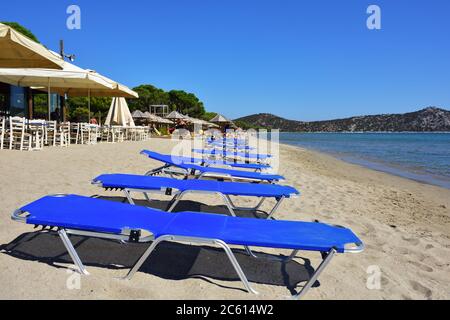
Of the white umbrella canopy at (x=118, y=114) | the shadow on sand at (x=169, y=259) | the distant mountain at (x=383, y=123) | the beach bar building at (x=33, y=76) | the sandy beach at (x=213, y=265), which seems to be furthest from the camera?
the distant mountain at (x=383, y=123)

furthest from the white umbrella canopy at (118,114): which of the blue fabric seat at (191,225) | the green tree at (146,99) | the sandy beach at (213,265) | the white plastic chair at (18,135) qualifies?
the green tree at (146,99)

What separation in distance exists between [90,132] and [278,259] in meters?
10.2

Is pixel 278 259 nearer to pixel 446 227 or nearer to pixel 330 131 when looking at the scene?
pixel 446 227

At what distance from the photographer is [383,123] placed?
438 ft

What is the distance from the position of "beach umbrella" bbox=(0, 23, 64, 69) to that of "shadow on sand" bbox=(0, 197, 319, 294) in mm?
3571

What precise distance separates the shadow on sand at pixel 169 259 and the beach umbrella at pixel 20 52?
11.7ft

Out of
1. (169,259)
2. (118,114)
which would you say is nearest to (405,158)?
(118,114)

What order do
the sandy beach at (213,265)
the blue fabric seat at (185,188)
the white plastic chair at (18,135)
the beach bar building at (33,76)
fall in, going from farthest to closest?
the white plastic chair at (18,135)
the beach bar building at (33,76)
the blue fabric seat at (185,188)
the sandy beach at (213,265)

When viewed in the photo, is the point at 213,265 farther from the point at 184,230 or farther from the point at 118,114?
the point at 118,114

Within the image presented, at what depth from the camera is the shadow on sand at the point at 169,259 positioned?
8.06 feet

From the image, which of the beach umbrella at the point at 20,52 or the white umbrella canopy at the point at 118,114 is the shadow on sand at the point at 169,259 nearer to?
the beach umbrella at the point at 20,52

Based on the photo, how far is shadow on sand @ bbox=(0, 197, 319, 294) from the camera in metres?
2.46

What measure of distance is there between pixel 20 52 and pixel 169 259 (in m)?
5.08
